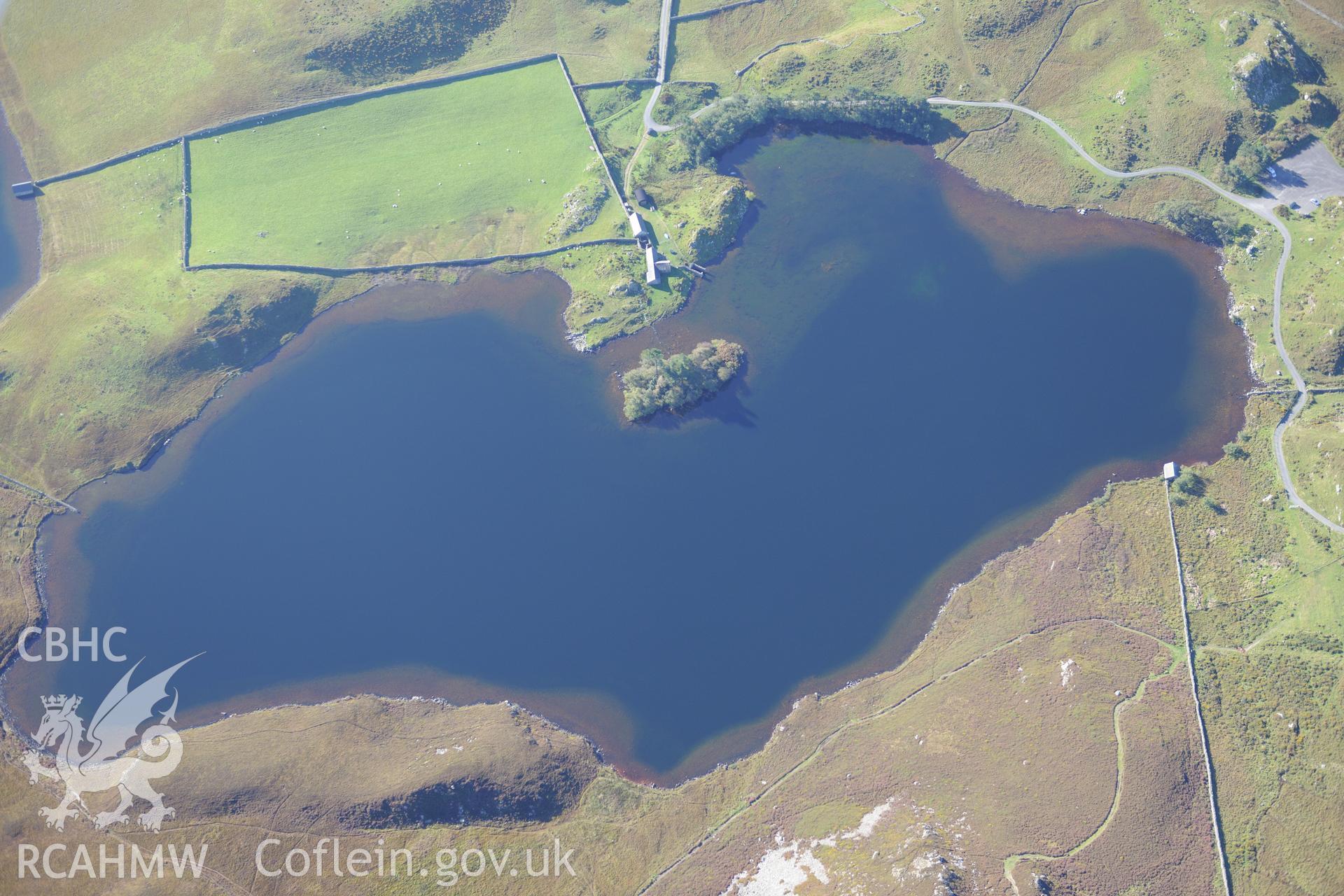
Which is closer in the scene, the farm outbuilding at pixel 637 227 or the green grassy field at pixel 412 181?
the farm outbuilding at pixel 637 227

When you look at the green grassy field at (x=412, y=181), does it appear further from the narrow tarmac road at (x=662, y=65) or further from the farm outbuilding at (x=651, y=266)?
the narrow tarmac road at (x=662, y=65)

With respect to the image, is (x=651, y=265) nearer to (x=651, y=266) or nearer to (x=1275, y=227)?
(x=651, y=266)

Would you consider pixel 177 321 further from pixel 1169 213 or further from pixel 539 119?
pixel 1169 213

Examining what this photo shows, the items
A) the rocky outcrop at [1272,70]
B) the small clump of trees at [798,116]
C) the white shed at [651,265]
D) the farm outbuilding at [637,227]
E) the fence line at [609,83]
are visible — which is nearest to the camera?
the rocky outcrop at [1272,70]

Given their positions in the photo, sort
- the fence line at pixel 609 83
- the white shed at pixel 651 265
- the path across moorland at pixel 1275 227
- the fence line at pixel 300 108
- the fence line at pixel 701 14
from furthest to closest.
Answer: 1. the fence line at pixel 701 14
2. the fence line at pixel 300 108
3. the fence line at pixel 609 83
4. the white shed at pixel 651 265
5. the path across moorland at pixel 1275 227

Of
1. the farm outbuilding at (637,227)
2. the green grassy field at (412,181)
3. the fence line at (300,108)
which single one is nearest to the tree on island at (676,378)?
the farm outbuilding at (637,227)
